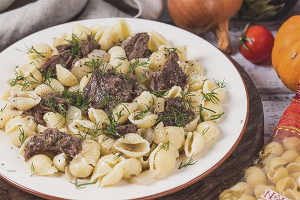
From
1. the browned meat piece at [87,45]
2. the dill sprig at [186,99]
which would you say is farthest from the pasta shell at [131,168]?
the browned meat piece at [87,45]

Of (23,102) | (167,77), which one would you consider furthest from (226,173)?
(23,102)

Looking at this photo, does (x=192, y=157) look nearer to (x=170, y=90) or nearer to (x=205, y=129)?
(x=205, y=129)

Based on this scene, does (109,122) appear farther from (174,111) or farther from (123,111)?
A: (174,111)

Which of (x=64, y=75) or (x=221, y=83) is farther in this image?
(x=221, y=83)

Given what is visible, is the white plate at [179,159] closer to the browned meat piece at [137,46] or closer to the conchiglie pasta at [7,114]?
the conchiglie pasta at [7,114]

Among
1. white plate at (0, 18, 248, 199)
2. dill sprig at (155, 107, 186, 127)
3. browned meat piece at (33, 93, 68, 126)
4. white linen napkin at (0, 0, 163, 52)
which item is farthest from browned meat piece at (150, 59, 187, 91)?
white linen napkin at (0, 0, 163, 52)
